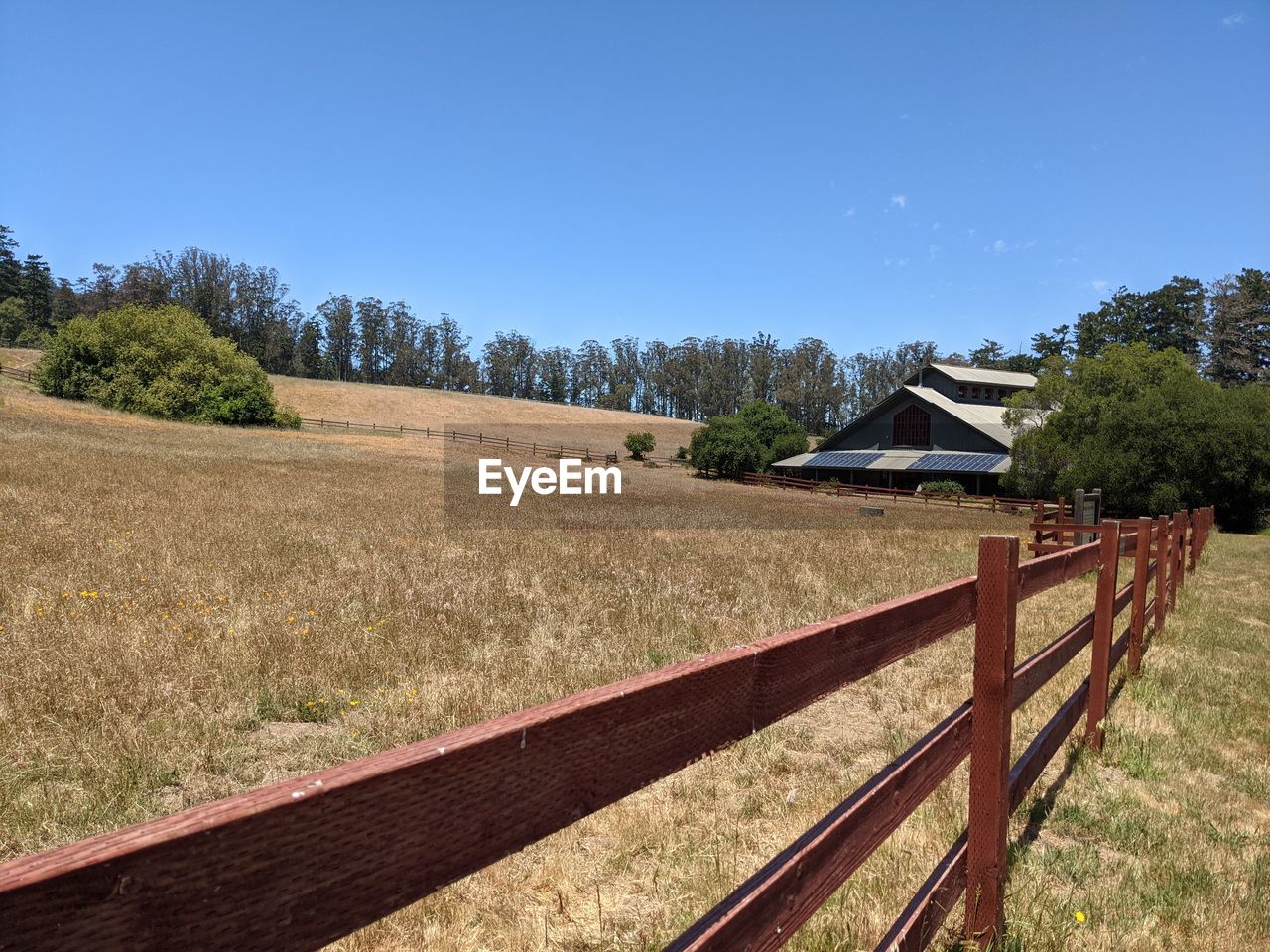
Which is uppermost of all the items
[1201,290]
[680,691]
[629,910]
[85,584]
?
[1201,290]

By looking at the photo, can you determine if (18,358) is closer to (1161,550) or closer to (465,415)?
(465,415)

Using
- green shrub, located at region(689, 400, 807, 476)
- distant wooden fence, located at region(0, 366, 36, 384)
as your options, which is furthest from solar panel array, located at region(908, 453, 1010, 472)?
distant wooden fence, located at region(0, 366, 36, 384)

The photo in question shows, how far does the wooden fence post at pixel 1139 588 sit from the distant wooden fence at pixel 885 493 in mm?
36039

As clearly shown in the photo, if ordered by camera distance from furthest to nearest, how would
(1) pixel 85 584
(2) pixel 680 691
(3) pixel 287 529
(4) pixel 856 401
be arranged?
(4) pixel 856 401 < (3) pixel 287 529 < (1) pixel 85 584 < (2) pixel 680 691

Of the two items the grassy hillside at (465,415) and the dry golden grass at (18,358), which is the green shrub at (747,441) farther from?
the dry golden grass at (18,358)

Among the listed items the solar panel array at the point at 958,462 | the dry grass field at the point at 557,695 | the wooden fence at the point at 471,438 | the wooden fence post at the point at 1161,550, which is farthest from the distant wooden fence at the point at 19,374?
the wooden fence post at the point at 1161,550

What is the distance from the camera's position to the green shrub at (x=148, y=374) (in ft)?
182

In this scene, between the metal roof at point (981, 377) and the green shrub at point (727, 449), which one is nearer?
the metal roof at point (981, 377)

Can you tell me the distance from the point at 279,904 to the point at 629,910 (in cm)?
280

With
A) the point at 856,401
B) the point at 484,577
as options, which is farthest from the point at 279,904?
the point at 856,401

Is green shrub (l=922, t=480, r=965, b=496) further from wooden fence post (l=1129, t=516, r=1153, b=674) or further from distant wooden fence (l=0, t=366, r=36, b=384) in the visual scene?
distant wooden fence (l=0, t=366, r=36, b=384)

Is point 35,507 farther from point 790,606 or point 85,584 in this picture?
point 790,606

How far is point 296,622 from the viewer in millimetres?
7520

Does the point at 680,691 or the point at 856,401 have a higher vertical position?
the point at 856,401
